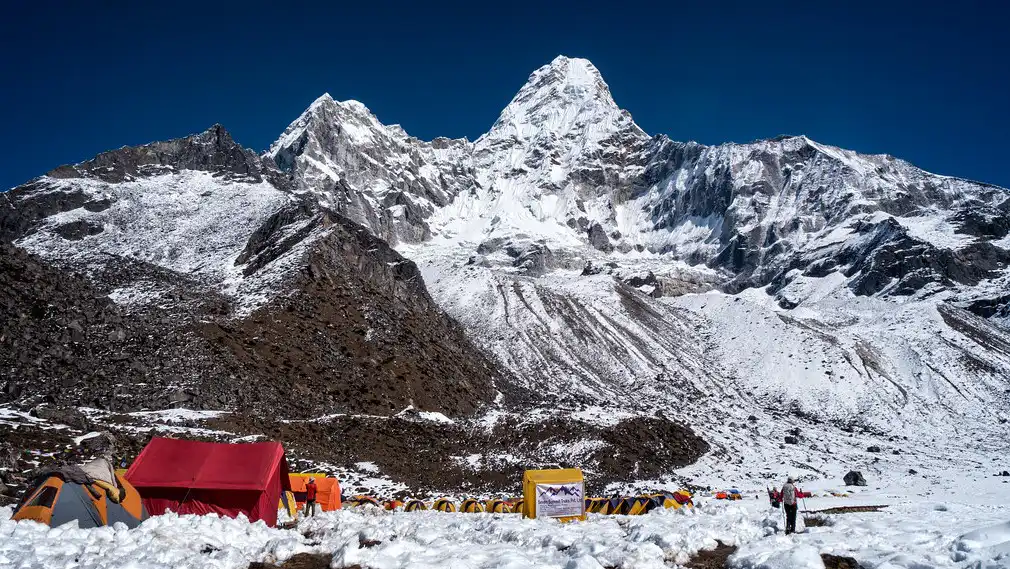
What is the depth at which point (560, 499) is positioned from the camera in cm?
2252

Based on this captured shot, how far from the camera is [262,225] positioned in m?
83.8

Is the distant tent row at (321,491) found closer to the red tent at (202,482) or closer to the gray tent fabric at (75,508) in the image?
the red tent at (202,482)

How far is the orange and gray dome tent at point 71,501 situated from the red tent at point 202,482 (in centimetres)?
211

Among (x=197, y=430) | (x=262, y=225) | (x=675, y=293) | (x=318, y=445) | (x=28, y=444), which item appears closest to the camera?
(x=28, y=444)

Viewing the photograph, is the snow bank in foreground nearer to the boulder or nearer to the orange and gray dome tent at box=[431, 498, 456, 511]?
the orange and gray dome tent at box=[431, 498, 456, 511]

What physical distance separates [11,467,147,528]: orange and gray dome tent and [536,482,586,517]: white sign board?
42.7 feet

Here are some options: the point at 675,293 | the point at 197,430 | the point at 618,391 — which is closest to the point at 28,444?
the point at 197,430

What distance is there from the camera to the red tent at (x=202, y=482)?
17.6m

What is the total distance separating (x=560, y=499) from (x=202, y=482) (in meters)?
12.2

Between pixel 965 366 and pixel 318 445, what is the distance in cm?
10253

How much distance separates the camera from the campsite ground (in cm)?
997

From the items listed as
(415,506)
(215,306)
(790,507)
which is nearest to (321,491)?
(415,506)

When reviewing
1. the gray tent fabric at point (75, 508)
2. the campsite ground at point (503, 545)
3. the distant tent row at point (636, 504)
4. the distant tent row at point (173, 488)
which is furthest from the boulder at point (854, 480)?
the gray tent fabric at point (75, 508)

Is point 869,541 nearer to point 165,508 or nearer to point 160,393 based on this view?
point 165,508
